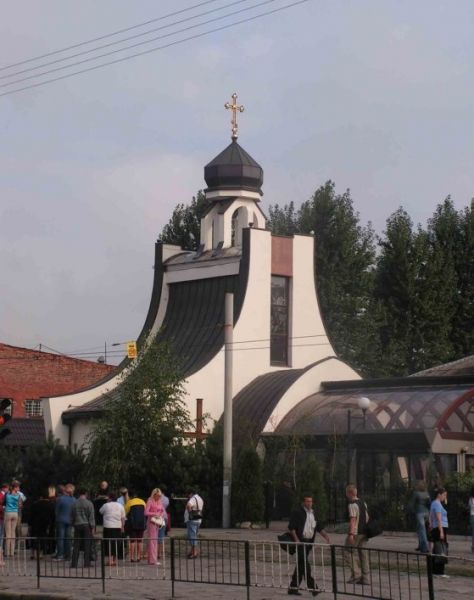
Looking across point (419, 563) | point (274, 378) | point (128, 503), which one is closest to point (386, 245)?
point (274, 378)

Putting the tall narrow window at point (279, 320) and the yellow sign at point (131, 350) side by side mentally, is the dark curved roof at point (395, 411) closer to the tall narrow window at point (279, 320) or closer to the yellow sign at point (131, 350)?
the tall narrow window at point (279, 320)

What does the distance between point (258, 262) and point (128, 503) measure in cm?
2283

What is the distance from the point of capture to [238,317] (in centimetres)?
5012

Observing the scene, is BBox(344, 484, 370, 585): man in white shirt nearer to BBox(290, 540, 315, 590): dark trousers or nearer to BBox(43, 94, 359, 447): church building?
BBox(290, 540, 315, 590): dark trousers

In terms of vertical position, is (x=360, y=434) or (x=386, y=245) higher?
(x=386, y=245)

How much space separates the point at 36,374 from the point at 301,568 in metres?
52.3

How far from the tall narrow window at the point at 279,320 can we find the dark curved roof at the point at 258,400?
57.7 inches

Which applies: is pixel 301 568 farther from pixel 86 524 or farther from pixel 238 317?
pixel 238 317

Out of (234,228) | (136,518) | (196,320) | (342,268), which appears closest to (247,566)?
(136,518)

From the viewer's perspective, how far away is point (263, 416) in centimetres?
4631

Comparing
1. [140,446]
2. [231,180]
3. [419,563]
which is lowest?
[419,563]

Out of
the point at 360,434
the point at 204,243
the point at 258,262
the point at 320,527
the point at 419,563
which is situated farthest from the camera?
the point at 204,243

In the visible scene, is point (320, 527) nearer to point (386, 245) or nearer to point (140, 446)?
point (140, 446)

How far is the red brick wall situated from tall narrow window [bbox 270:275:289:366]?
22228 millimetres
